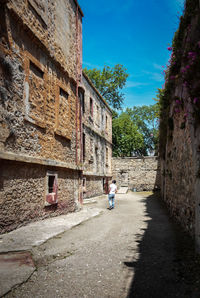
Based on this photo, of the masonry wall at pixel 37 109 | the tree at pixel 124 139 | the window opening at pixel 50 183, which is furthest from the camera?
the tree at pixel 124 139

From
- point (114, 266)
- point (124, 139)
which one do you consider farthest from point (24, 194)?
point (124, 139)

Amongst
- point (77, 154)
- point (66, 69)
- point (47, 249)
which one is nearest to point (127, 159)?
point (77, 154)

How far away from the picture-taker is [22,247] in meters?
4.59

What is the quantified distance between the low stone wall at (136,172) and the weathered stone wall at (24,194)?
15.9m

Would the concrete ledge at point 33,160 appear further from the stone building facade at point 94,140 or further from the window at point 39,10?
the stone building facade at point 94,140

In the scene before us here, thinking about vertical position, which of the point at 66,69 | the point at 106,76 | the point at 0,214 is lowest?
the point at 0,214

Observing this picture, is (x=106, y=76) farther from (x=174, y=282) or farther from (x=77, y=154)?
(x=174, y=282)

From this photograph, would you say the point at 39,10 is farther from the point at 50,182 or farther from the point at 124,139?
the point at 124,139

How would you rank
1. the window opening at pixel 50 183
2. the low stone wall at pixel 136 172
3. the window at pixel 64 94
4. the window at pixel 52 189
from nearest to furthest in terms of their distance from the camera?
the window at pixel 52 189
the window opening at pixel 50 183
the window at pixel 64 94
the low stone wall at pixel 136 172

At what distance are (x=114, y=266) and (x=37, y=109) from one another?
5052mm

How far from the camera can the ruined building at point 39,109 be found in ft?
18.5

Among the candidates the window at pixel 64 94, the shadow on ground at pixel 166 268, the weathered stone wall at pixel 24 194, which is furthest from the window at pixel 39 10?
the shadow on ground at pixel 166 268

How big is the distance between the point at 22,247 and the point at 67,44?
8197 mm

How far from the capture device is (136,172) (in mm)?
24328
